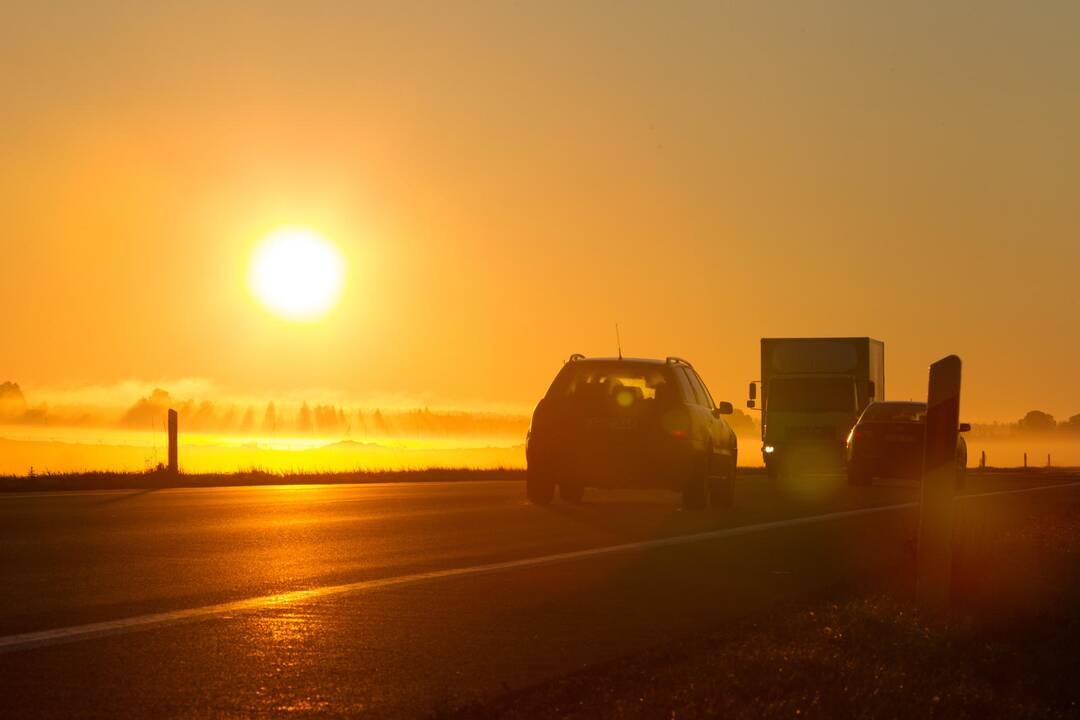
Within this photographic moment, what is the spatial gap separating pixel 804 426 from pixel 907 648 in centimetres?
3015

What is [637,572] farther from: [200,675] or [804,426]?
[804,426]

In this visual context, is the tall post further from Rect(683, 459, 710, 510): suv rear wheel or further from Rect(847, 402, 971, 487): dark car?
Rect(847, 402, 971, 487): dark car

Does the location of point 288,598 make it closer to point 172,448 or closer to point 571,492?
point 571,492

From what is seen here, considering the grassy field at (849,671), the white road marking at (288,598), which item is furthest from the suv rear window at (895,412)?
the grassy field at (849,671)

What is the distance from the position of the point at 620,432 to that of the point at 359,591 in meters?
9.42

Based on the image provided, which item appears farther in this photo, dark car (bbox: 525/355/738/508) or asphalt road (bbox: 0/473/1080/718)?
dark car (bbox: 525/355/738/508)

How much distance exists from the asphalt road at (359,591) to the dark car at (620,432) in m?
0.67

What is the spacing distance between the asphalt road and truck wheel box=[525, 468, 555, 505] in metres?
0.67

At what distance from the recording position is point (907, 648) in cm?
752

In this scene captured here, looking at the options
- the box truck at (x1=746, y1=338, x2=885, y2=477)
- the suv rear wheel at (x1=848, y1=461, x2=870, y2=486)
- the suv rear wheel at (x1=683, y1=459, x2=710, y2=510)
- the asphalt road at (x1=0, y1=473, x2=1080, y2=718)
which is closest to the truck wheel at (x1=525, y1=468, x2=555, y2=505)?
the asphalt road at (x1=0, y1=473, x2=1080, y2=718)

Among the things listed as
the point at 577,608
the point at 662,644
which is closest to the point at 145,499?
the point at 577,608

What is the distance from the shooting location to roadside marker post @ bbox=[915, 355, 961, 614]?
9.06 metres

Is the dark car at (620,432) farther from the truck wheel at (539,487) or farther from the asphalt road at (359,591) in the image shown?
the asphalt road at (359,591)

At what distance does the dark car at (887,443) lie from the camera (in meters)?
28.6
